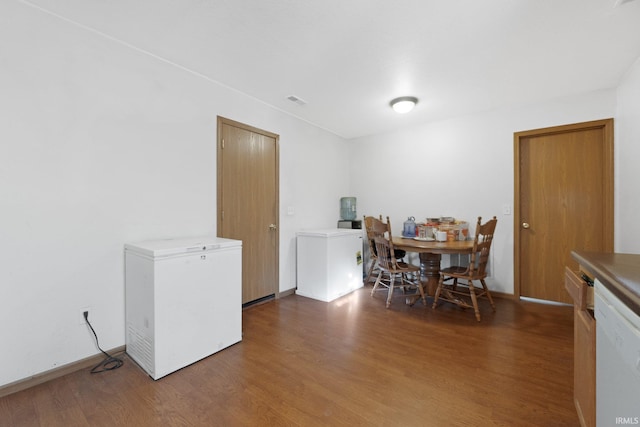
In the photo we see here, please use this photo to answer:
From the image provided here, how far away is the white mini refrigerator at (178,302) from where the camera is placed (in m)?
1.76

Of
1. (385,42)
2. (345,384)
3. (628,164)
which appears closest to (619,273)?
(345,384)

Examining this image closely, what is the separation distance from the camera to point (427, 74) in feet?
8.26

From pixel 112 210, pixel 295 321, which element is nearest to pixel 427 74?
pixel 295 321

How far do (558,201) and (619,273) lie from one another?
9.02 feet

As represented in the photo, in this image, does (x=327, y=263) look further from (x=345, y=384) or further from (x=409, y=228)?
(x=345, y=384)

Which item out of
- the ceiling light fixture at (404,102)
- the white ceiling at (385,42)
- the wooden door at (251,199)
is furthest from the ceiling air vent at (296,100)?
the ceiling light fixture at (404,102)

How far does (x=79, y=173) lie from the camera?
1862mm

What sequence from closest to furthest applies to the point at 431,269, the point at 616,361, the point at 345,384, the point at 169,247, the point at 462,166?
the point at 616,361
the point at 345,384
the point at 169,247
the point at 431,269
the point at 462,166

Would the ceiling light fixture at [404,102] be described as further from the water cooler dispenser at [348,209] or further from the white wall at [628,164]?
the white wall at [628,164]

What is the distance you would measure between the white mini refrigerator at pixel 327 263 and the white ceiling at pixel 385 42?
1.71m

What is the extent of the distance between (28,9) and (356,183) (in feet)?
13.1

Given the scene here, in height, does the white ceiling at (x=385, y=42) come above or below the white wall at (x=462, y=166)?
above

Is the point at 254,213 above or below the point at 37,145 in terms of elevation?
below

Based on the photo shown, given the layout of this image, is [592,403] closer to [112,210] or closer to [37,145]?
[112,210]
